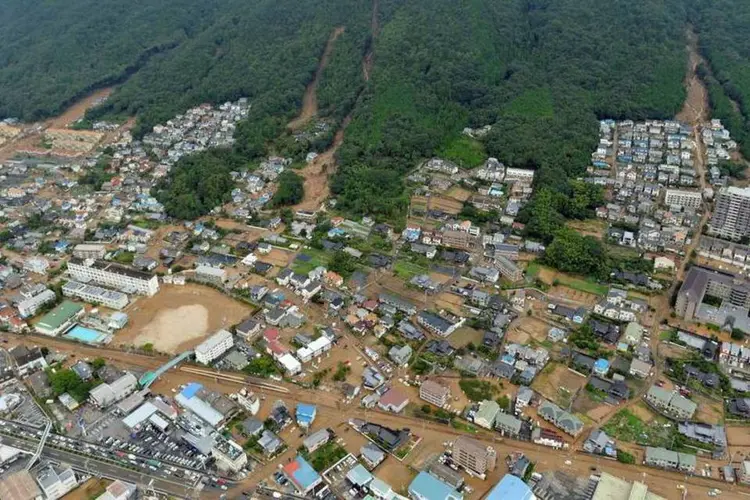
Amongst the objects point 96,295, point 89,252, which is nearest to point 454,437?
point 96,295

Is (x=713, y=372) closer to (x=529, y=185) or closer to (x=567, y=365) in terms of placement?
(x=567, y=365)

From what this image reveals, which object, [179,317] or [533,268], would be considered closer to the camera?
[179,317]

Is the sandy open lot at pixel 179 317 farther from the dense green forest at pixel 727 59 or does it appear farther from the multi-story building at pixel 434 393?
the dense green forest at pixel 727 59

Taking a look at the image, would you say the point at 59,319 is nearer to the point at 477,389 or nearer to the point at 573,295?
the point at 477,389

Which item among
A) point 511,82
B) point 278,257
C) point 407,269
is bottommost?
point 278,257

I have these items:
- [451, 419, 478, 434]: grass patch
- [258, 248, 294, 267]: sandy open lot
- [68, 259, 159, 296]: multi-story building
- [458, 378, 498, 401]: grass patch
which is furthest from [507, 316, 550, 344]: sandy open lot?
[68, 259, 159, 296]: multi-story building

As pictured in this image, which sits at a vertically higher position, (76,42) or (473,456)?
(76,42)

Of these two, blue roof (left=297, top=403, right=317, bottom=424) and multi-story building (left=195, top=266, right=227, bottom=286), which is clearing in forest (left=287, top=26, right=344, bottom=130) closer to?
multi-story building (left=195, top=266, right=227, bottom=286)
